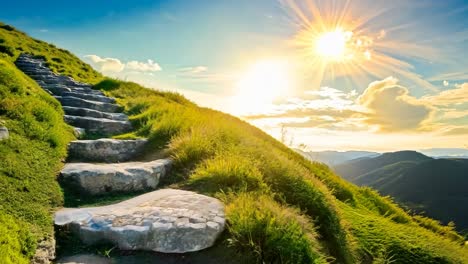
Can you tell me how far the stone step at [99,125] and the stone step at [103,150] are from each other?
6.38ft

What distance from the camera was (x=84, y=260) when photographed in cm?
484

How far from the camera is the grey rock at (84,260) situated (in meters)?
4.79

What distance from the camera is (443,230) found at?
49.5 ft

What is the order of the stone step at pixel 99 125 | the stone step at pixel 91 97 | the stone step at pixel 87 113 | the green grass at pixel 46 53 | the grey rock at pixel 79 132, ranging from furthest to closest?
the green grass at pixel 46 53, the stone step at pixel 91 97, the stone step at pixel 87 113, the stone step at pixel 99 125, the grey rock at pixel 79 132

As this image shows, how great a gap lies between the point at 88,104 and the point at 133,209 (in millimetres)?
9071

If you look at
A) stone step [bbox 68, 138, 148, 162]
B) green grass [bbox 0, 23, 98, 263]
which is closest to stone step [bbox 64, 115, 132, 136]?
green grass [bbox 0, 23, 98, 263]

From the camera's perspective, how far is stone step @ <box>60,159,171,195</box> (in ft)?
23.2

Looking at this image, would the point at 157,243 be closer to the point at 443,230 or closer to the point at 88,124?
the point at 88,124

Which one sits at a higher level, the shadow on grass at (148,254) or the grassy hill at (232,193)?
the grassy hill at (232,193)

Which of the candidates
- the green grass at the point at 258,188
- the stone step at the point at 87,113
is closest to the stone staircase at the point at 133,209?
the green grass at the point at 258,188

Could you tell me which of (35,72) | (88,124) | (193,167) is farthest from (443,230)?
(35,72)

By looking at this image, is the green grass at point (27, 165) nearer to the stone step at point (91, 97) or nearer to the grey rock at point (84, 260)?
the grey rock at point (84, 260)

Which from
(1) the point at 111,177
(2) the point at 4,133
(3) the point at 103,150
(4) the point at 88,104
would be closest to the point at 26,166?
(2) the point at 4,133

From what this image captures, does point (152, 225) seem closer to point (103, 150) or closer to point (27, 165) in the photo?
point (27, 165)
